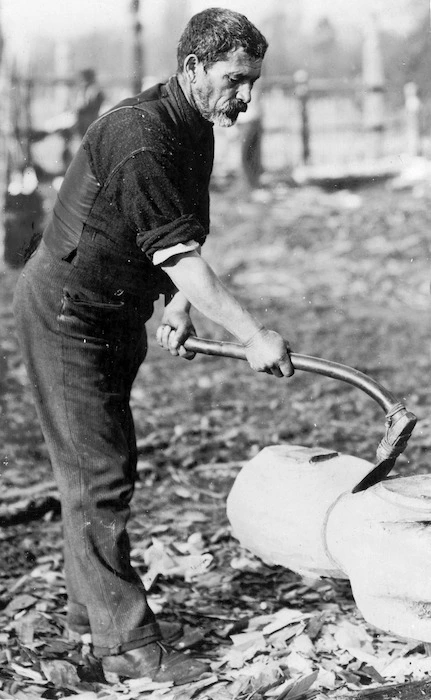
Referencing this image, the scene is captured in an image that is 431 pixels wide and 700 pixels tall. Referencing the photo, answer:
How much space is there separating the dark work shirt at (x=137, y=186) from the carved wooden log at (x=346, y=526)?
0.81 m

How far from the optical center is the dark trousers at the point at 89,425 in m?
3.37

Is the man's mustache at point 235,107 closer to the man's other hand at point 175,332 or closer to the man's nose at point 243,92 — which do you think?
the man's nose at point 243,92

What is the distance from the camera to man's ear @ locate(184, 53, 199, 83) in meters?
3.14

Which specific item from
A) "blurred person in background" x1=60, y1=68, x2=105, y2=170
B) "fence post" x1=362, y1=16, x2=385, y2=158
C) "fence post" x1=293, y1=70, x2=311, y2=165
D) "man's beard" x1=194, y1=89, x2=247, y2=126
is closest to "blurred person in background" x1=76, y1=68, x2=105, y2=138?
"blurred person in background" x1=60, y1=68, x2=105, y2=170

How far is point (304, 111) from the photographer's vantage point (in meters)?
14.6

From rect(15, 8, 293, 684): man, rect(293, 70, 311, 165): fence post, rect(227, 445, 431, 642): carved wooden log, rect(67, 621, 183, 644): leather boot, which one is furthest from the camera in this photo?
rect(293, 70, 311, 165): fence post

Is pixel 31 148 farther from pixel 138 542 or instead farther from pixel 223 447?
pixel 138 542

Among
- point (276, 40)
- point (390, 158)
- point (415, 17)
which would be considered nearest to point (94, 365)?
point (390, 158)

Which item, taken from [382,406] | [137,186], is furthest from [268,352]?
[137,186]

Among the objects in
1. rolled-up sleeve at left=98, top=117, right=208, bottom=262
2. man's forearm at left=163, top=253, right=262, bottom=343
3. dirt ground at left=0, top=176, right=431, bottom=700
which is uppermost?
rolled-up sleeve at left=98, top=117, right=208, bottom=262

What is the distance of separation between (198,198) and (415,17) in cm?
1289

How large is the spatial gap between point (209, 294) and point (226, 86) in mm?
671

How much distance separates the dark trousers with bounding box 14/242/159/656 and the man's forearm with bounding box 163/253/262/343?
40 cm

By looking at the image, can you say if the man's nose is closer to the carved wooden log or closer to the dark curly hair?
the dark curly hair
